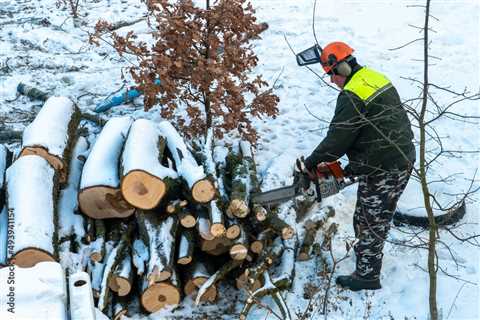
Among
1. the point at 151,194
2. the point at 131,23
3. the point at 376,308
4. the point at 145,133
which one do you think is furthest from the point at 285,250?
the point at 131,23

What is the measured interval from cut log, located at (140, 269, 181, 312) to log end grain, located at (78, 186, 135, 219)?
72 centimetres

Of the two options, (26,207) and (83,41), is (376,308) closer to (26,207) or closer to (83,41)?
(26,207)

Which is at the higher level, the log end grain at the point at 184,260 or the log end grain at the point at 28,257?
the log end grain at the point at 28,257

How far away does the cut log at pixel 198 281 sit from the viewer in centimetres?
521

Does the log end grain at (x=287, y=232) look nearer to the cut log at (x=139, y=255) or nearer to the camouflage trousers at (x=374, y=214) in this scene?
the camouflage trousers at (x=374, y=214)

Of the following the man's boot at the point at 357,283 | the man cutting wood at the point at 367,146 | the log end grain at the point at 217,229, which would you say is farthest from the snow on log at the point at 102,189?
the man's boot at the point at 357,283

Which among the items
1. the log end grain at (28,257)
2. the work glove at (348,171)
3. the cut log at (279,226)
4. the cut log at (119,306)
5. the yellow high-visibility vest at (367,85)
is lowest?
the cut log at (119,306)

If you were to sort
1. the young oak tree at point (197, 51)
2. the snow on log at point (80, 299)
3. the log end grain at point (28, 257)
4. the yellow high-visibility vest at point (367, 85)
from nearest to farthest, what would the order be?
the snow on log at point (80, 299), the log end grain at point (28, 257), the yellow high-visibility vest at point (367, 85), the young oak tree at point (197, 51)

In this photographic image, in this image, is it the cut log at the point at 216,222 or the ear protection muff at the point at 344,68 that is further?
the ear protection muff at the point at 344,68

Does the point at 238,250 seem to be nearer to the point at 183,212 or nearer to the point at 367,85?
the point at 183,212

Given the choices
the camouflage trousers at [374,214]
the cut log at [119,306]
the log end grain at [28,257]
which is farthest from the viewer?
the camouflage trousers at [374,214]

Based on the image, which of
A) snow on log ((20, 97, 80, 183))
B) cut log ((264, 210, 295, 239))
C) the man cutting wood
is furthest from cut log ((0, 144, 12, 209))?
the man cutting wood

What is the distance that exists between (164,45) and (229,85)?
86 centimetres

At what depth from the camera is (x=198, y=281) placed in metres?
5.21
